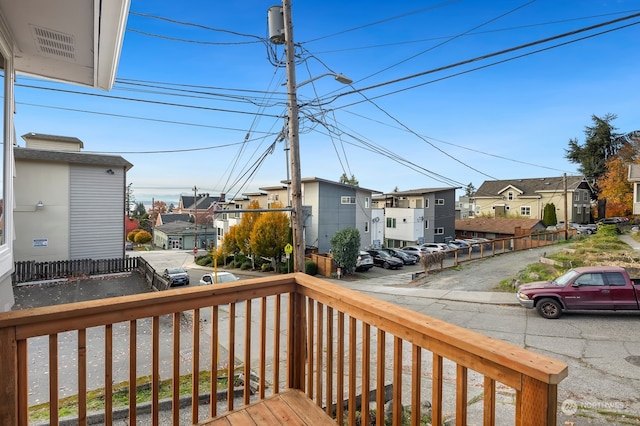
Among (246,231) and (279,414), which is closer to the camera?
(279,414)

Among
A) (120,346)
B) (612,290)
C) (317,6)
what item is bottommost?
(120,346)

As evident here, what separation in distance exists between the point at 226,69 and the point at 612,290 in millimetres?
11623

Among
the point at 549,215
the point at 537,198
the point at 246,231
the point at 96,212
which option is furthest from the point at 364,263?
the point at 537,198

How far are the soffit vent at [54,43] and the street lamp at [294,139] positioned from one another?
4.64 meters

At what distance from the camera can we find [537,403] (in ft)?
3.06

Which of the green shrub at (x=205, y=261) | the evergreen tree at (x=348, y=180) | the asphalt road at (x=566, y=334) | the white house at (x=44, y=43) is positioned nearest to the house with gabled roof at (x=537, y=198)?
the evergreen tree at (x=348, y=180)

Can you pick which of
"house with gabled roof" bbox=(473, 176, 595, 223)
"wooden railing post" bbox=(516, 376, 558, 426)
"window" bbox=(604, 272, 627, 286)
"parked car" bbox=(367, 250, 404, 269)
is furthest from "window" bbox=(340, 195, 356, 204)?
"wooden railing post" bbox=(516, 376, 558, 426)

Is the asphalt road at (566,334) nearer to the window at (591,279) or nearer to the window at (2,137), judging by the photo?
the window at (591,279)

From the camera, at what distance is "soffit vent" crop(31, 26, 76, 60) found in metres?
2.17

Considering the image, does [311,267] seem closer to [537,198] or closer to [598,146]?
[537,198]

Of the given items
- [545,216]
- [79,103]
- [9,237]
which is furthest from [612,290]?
[545,216]

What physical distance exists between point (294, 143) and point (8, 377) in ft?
20.3

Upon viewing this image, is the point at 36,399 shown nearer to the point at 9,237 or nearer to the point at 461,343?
the point at 9,237

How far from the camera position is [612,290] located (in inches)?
303
